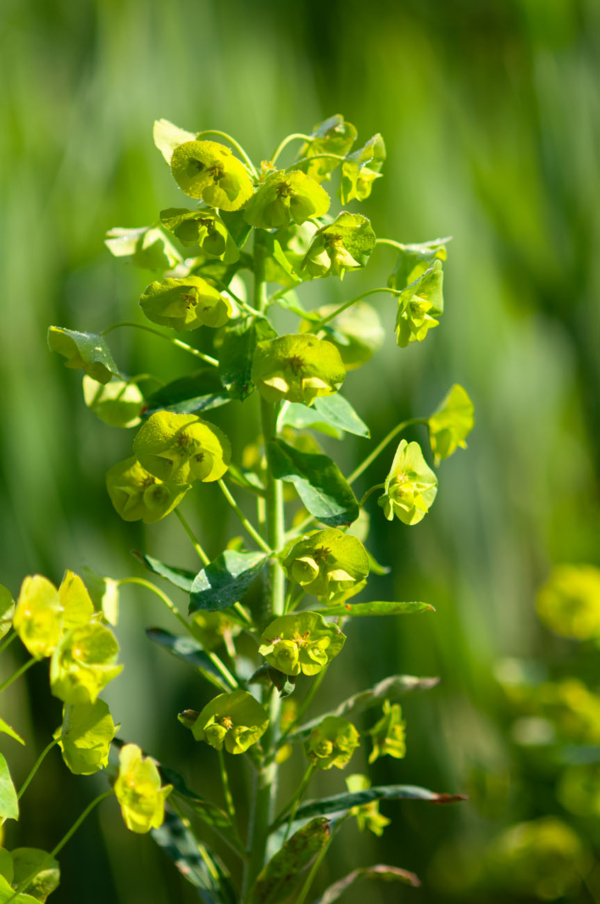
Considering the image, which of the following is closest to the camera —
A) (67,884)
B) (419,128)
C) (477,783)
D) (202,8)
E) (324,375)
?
(324,375)

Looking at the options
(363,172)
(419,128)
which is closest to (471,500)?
(419,128)

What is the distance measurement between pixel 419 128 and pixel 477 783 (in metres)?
1.16

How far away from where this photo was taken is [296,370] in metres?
0.40

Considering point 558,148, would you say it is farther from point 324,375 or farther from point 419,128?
point 324,375

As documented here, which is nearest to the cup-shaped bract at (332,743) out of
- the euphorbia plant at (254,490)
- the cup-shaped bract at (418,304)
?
the euphorbia plant at (254,490)

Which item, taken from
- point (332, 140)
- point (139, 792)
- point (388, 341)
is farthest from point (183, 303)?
point (388, 341)

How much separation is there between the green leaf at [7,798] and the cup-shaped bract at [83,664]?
0.07 meters

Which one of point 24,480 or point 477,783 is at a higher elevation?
point 24,480

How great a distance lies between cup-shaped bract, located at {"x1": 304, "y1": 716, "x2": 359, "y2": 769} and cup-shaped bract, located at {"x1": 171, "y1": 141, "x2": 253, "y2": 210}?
0.99 feet

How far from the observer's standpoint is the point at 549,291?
156 centimetres

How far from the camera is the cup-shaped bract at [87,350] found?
42 cm

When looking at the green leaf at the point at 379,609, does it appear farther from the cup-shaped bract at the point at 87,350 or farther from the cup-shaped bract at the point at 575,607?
the cup-shaped bract at the point at 575,607

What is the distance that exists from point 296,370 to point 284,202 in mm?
94

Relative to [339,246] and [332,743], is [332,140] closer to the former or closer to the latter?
[339,246]
